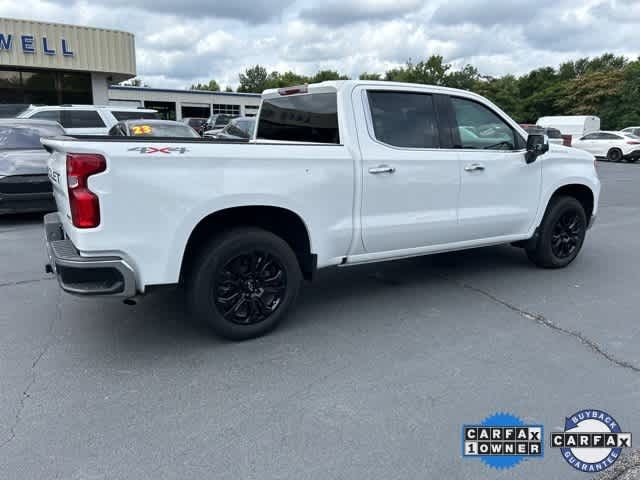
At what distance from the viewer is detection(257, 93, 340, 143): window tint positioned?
4.38m

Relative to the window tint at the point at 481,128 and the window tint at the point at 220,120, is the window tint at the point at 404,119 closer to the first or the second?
the window tint at the point at 481,128

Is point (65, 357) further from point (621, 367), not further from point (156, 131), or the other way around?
point (156, 131)

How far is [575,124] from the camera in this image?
105 feet

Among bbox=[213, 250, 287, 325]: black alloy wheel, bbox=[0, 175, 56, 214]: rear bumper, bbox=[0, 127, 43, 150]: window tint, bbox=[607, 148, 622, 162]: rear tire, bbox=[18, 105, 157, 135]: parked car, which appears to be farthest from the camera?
bbox=[607, 148, 622, 162]: rear tire

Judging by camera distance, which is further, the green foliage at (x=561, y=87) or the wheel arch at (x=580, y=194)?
the green foliage at (x=561, y=87)

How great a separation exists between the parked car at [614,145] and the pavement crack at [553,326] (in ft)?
67.3

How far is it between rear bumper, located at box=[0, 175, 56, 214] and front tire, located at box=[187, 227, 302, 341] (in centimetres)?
560

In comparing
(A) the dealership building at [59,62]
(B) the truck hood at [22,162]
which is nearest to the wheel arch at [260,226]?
(B) the truck hood at [22,162]

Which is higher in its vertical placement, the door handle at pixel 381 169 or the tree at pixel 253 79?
the tree at pixel 253 79

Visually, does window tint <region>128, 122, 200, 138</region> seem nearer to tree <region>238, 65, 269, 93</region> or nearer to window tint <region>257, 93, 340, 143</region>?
window tint <region>257, 93, 340, 143</region>

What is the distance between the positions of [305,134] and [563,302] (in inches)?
112

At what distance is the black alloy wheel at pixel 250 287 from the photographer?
3.74 meters

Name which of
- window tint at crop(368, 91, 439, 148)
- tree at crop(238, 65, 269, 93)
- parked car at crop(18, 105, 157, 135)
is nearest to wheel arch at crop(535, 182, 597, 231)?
window tint at crop(368, 91, 439, 148)

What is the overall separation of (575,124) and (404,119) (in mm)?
31642
